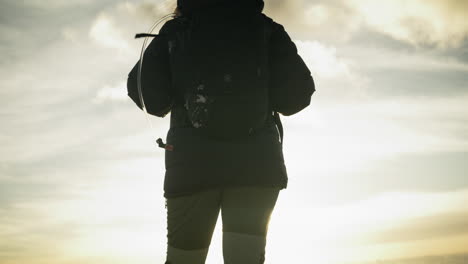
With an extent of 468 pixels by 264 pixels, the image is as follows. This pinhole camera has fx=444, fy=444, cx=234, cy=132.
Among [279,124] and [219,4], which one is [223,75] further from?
[279,124]

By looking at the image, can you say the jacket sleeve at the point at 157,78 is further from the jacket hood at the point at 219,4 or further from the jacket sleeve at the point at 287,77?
the jacket sleeve at the point at 287,77

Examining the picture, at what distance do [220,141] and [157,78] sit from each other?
2.22ft

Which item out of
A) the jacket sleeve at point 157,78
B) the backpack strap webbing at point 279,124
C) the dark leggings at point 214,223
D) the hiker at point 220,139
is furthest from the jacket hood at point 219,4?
the dark leggings at point 214,223

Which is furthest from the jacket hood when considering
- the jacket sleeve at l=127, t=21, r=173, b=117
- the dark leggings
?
the dark leggings

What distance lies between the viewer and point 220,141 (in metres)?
2.91

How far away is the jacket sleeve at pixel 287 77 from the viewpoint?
327 cm

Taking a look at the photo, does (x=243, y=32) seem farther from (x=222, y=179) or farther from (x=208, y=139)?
(x=222, y=179)

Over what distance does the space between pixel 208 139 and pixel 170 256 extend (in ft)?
2.69

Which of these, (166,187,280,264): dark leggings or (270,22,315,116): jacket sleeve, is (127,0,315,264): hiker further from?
(270,22,315,116): jacket sleeve

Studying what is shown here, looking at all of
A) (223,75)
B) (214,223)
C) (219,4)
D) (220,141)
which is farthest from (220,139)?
(219,4)

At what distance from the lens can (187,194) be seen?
287 cm

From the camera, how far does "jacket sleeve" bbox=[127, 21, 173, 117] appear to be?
3.12 metres

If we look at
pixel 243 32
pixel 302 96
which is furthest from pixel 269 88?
pixel 243 32

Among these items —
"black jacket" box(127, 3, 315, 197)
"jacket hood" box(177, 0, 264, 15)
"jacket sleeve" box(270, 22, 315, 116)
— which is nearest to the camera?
"black jacket" box(127, 3, 315, 197)
